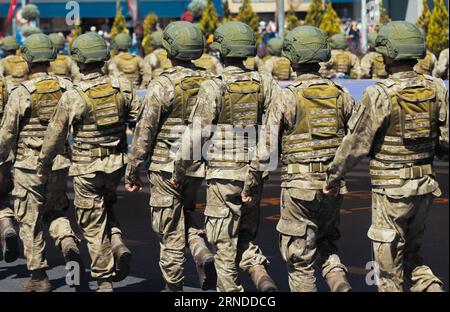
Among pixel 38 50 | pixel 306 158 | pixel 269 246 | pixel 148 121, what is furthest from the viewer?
pixel 269 246

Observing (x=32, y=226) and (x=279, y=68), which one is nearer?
(x=32, y=226)

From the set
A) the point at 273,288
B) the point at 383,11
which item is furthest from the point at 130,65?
the point at 273,288

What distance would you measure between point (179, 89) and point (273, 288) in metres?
1.75

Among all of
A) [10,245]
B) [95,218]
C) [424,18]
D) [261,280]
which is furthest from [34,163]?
[424,18]

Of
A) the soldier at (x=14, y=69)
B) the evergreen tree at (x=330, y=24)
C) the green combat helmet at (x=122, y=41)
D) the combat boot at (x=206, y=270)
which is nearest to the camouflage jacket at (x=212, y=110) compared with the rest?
the combat boot at (x=206, y=270)

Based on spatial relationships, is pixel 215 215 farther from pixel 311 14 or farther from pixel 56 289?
pixel 311 14

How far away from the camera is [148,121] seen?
364 inches

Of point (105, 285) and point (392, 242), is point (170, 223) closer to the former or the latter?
point (105, 285)

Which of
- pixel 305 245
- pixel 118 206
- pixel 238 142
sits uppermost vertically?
pixel 238 142

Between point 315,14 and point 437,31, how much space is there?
6.98 metres

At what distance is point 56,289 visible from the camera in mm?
10008

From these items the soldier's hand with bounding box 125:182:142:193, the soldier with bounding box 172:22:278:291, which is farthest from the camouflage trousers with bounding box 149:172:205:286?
the soldier with bounding box 172:22:278:291

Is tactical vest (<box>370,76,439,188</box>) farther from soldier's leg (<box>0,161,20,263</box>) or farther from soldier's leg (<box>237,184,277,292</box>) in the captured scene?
soldier's leg (<box>0,161,20,263</box>)

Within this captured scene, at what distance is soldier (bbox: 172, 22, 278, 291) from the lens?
8.83 m
